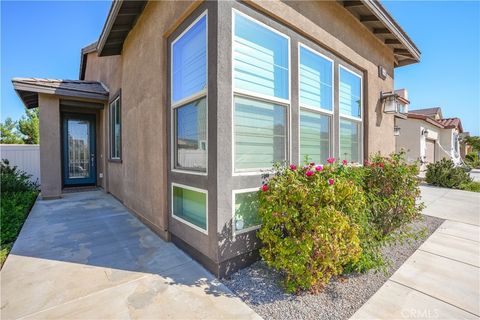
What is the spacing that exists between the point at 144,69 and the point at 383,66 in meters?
6.94

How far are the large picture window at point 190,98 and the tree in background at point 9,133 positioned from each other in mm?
34842

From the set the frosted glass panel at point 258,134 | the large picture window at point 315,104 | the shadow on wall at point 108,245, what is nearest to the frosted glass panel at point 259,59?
the frosted glass panel at point 258,134

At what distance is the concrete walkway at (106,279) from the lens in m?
2.34

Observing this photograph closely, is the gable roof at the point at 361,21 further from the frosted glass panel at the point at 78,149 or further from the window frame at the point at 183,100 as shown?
the frosted glass panel at the point at 78,149

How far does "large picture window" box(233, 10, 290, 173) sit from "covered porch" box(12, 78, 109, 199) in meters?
7.17

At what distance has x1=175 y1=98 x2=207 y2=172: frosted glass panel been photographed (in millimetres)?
3409

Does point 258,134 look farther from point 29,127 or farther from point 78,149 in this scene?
point 29,127

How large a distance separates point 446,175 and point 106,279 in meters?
13.2

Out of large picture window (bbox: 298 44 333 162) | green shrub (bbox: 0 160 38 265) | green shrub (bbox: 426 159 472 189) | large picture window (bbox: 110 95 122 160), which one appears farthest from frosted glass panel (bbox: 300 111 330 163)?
green shrub (bbox: 426 159 472 189)

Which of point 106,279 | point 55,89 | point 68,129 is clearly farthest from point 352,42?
point 68,129

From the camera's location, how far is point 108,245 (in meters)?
3.96

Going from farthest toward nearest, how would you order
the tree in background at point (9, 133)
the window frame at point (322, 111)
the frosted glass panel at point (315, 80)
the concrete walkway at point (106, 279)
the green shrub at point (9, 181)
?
the tree in background at point (9, 133) < the green shrub at point (9, 181) < the frosted glass panel at point (315, 80) < the window frame at point (322, 111) < the concrete walkway at point (106, 279)

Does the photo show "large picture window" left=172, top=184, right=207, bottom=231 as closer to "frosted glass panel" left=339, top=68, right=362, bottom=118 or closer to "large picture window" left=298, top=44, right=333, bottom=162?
"large picture window" left=298, top=44, right=333, bottom=162

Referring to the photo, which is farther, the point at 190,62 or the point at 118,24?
the point at 118,24
